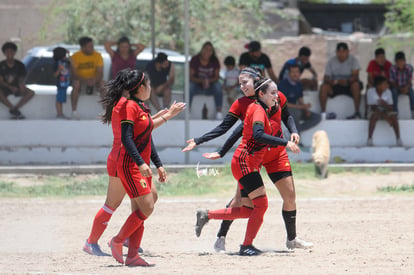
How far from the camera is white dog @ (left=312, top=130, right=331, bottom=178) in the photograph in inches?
563

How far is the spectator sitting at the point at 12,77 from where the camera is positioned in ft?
49.9

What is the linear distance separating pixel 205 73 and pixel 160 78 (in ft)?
2.75


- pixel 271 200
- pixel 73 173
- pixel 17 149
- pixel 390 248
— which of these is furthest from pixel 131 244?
pixel 17 149

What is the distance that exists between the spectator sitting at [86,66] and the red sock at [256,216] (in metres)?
8.11

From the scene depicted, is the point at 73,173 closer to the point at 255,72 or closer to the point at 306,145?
the point at 306,145

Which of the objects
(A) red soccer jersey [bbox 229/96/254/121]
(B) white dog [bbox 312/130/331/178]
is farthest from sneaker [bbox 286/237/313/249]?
(B) white dog [bbox 312/130/331/178]

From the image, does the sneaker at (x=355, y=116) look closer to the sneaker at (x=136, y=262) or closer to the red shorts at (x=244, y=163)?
the red shorts at (x=244, y=163)

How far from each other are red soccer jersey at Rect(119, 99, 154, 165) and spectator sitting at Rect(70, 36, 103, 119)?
8.25 m

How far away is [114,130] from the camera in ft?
23.9

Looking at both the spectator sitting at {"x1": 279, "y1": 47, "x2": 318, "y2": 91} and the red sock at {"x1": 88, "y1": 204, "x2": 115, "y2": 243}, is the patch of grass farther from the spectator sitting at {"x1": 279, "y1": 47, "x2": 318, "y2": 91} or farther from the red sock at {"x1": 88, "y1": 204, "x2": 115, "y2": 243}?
the red sock at {"x1": 88, "y1": 204, "x2": 115, "y2": 243}

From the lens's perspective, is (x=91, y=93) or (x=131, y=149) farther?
(x=91, y=93)

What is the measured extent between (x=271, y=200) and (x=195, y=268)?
5.23 meters

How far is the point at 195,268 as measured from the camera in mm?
7137

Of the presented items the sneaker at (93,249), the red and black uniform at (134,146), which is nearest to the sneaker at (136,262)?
the red and black uniform at (134,146)
